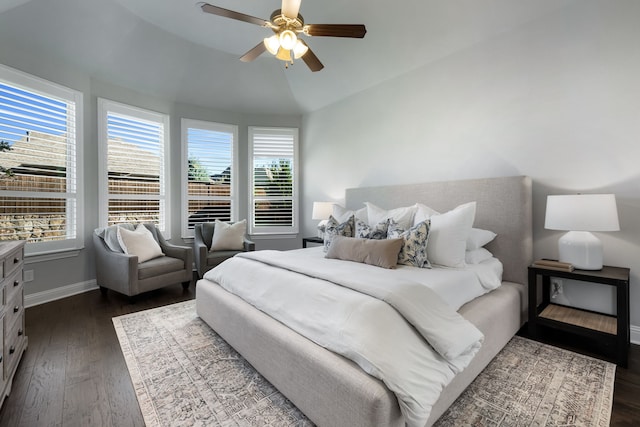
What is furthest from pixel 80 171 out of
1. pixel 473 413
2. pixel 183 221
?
pixel 473 413

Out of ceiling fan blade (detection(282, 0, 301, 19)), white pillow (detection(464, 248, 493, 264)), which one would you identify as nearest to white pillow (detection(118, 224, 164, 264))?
ceiling fan blade (detection(282, 0, 301, 19))

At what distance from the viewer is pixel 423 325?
1419mm

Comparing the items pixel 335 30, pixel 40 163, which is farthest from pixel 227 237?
pixel 335 30

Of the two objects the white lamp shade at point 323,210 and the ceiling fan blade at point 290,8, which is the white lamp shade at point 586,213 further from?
the white lamp shade at point 323,210

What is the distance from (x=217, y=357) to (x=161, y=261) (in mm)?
2001

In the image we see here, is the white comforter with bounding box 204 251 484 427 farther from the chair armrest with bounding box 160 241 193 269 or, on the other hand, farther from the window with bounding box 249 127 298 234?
the window with bounding box 249 127 298 234

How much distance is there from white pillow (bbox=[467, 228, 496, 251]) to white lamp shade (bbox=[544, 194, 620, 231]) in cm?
52

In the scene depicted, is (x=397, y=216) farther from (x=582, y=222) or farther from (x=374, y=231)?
(x=582, y=222)

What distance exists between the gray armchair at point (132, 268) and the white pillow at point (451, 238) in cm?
305

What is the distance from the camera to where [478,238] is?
8.82 feet

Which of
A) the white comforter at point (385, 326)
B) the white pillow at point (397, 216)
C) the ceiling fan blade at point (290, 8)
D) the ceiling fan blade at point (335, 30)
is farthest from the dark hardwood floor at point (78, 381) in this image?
the ceiling fan blade at point (335, 30)

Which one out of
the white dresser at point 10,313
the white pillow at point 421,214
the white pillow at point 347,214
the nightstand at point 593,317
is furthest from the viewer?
the white pillow at point 347,214

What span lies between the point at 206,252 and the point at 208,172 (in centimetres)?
166

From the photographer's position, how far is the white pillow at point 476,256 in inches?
101
